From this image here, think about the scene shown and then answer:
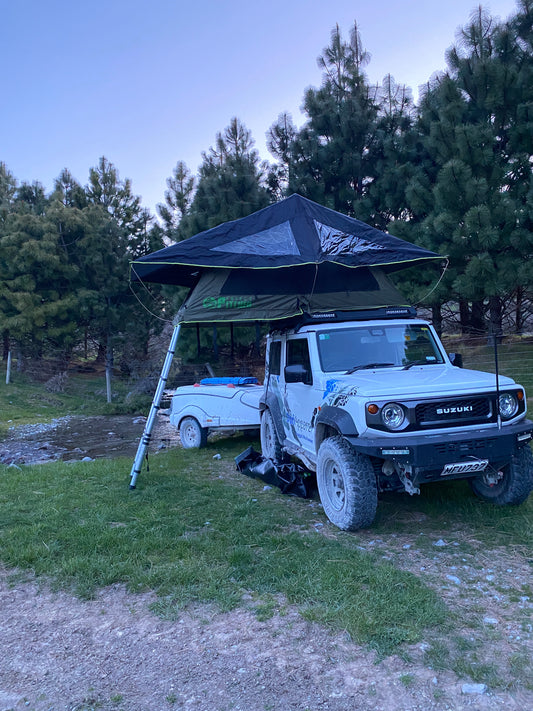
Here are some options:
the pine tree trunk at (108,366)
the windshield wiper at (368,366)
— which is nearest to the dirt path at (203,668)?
the windshield wiper at (368,366)

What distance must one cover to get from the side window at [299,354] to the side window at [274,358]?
0.47m

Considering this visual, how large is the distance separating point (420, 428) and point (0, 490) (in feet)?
17.8

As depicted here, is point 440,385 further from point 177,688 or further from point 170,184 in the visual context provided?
point 170,184

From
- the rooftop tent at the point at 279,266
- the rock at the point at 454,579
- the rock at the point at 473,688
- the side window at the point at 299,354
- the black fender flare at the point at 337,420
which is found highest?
the rooftop tent at the point at 279,266

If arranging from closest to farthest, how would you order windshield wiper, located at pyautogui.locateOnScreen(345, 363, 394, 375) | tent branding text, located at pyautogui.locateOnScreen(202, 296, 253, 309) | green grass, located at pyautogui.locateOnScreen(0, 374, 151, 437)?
windshield wiper, located at pyautogui.locateOnScreen(345, 363, 394, 375), tent branding text, located at pyautogui.locateOnScreen(202, 296, 253, 309), green grass, located at pyautogui.locateOnScreen(0, 374, 151, 437)

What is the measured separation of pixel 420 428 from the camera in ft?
15.5

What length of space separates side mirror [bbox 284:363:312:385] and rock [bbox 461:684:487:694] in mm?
3575

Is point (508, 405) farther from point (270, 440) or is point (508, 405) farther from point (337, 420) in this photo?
point (270, 440)

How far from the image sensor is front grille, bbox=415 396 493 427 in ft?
15.5

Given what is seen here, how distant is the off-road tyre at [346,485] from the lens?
15.8 ft

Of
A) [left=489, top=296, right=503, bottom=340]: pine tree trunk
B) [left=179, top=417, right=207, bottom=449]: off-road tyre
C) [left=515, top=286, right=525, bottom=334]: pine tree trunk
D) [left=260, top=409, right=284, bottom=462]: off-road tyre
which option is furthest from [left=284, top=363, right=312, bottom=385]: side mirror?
[left=515, top=286, right=525, bottom=334]: pine tree trunk

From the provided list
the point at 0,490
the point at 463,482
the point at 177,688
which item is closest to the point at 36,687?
the point at 177,688

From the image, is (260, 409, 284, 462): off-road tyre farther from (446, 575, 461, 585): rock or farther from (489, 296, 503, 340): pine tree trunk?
(489, 296, 503, 340): pine tree trunk

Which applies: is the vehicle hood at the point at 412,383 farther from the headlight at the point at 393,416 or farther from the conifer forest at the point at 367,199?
the conifer forest at the point at 367,199
